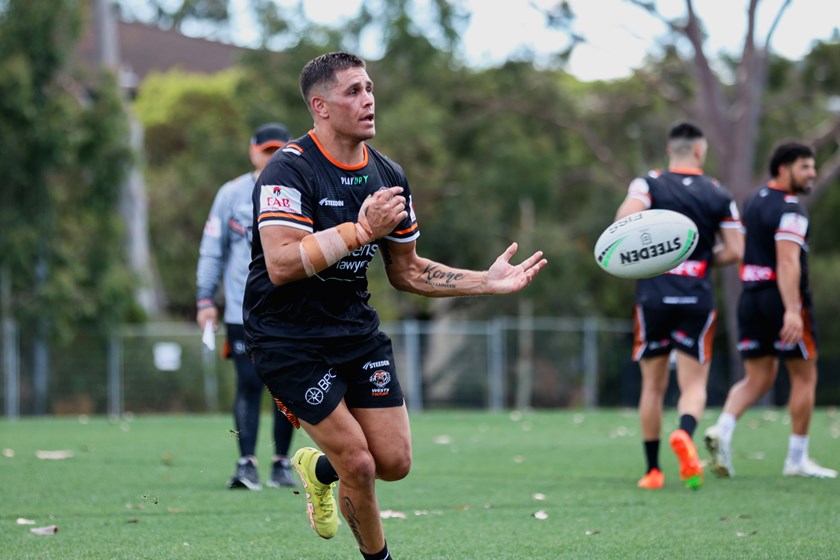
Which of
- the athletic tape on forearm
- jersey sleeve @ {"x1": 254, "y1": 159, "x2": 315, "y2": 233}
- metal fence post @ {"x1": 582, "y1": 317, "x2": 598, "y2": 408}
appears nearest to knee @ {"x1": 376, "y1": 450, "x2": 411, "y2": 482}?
the athletic tape on forearm

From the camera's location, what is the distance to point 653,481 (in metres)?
8.03

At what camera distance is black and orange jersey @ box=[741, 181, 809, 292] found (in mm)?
8430

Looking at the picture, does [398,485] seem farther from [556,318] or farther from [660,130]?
[660,130]

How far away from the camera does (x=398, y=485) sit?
828 cm

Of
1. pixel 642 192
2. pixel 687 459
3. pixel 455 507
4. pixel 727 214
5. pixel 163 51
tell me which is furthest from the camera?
pixel 163 51

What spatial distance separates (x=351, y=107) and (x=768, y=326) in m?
4.82

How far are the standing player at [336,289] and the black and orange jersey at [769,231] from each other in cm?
398

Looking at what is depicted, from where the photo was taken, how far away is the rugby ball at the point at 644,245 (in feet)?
20.5

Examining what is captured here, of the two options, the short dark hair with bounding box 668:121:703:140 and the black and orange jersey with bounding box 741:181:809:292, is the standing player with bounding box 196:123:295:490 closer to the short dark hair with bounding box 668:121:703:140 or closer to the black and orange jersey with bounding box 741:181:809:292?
the short dark hair with bounding box 668:121:703:140

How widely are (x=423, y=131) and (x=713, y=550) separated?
23412 millimetres

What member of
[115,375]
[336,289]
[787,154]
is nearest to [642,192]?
[787,154]

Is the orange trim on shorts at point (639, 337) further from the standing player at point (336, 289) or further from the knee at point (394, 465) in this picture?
the knee at point (394, 465)

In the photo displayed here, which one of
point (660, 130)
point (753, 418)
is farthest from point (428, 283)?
point (660, 130)

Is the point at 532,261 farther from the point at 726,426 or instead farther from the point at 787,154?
the point at 787,154
